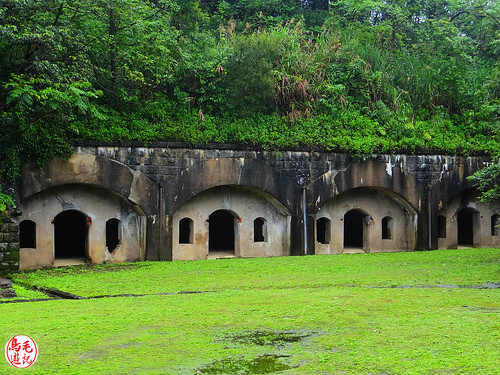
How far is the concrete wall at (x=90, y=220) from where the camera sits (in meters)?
16.5

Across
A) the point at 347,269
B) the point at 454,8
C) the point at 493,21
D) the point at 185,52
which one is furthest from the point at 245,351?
the point at 454,8

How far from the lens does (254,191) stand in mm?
19078

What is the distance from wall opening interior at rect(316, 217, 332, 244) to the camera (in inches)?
790

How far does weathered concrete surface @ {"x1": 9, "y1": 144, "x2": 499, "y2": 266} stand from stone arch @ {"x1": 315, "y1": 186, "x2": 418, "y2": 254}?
0.10ft

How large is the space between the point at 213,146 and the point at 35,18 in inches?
214

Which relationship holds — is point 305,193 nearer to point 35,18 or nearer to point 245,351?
point 35,18

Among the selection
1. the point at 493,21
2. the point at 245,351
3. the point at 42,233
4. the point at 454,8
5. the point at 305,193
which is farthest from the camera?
the point at 454,8

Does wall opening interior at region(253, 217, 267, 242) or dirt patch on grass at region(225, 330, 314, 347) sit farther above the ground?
wall opening interior at region(253, 217, 267, 242)

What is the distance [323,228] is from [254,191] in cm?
424

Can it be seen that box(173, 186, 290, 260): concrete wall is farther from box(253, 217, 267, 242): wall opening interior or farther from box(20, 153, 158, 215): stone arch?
box(20, 153, 158, 215): stone arch

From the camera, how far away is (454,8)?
28.8m

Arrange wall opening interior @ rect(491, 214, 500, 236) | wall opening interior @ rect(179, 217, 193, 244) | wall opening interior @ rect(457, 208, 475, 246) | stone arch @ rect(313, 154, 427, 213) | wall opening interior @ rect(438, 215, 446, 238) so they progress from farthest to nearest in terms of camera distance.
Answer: wall opening interior @ rect(457, 208, 475, 246), wall opening interior @ rect(491, 214, 500, 236), wall opening interior @ rect(438, 215, 446, 238), wall opening interior @ rect(179, 217, 193, 244), stone arch @ rect(313, 154, 427, 213)

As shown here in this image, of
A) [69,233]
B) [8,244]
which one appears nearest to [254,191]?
[69,233]

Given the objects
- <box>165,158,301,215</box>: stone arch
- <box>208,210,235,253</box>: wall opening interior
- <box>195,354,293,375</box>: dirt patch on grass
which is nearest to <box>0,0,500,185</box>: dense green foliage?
<box>165,158,301,215</box>: stone arch
